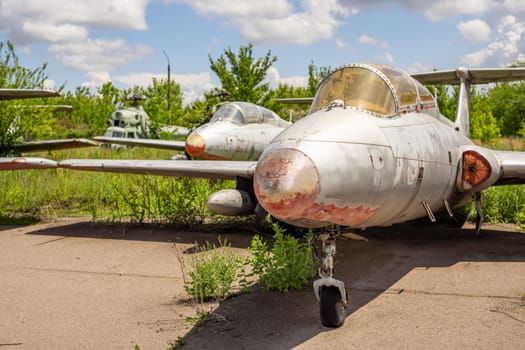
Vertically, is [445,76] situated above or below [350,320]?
above

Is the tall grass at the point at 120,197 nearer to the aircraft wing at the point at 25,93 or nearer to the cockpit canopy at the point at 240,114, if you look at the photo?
the cockpit canopy at the point at 240,114

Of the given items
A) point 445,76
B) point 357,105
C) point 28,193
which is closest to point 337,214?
point 357,105

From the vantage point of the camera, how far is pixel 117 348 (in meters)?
4.29

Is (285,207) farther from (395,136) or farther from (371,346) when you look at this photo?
(395,136)

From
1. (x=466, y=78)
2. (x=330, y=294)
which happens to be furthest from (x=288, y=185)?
(x=466, y=78)

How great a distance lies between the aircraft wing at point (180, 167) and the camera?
8719 mm

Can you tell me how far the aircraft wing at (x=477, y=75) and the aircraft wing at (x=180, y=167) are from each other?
13.9 ft

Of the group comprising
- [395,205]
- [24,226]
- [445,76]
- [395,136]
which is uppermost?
[445,76]

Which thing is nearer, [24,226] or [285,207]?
[285,207]

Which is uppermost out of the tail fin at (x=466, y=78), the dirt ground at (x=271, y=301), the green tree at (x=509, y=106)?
the green tree at (x=509, y=106)

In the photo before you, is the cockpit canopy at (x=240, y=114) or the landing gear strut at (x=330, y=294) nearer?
the landing gear strut at (x=330, y=294)

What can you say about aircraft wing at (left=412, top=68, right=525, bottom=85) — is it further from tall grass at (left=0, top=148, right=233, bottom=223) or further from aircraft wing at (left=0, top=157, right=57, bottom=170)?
aircraft wing at (left=0, top=157, right=57, bottom=170)

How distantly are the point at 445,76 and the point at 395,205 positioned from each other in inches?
255

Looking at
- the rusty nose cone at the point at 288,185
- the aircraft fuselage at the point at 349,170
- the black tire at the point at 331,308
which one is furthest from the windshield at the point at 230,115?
the rusty nose cone at the point at 288,185
